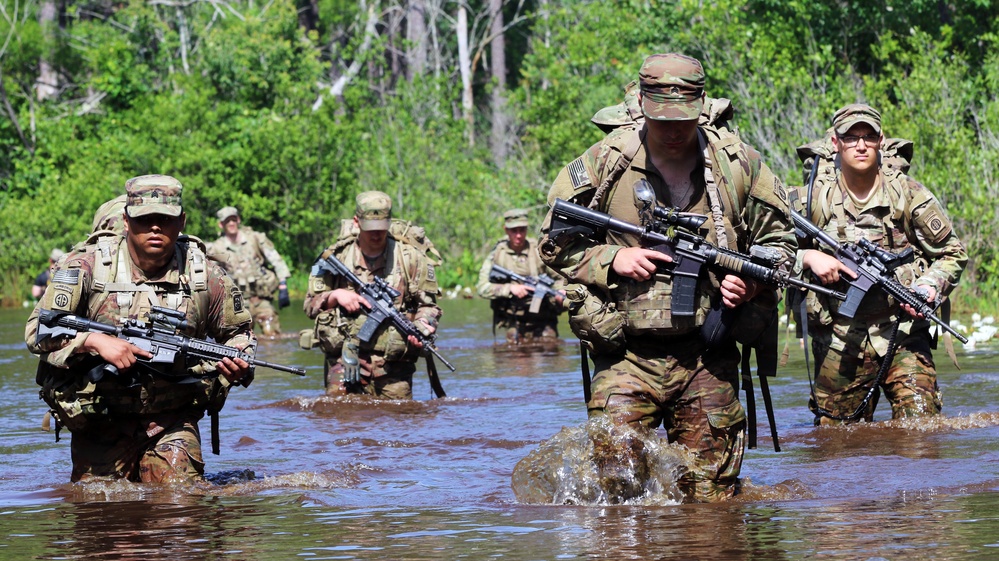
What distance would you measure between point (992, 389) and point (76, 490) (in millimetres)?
7189

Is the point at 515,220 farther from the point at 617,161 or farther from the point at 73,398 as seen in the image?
the point at 617,161

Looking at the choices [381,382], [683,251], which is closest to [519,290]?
[381,382]

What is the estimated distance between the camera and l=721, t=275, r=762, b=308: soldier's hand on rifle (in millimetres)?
6133

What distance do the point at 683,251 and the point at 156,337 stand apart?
2.63m

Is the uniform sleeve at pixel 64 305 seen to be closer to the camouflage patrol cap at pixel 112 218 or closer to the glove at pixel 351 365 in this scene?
the camouflage patrol cap at pixel 112 218

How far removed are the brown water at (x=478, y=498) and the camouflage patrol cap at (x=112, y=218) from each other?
53.8 inches

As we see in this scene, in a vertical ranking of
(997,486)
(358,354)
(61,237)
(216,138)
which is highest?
(216,138)

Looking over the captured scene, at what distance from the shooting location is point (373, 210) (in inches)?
435

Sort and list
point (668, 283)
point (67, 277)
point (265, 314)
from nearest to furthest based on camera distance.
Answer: point (668, 283) < point (67, 277) < point (265, 314)

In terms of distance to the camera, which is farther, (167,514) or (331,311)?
(331,311)

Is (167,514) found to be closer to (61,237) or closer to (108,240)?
(108,240)

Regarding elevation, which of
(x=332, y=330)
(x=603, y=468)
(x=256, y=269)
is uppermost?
(x=256, y=269)

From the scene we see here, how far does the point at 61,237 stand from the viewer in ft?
102

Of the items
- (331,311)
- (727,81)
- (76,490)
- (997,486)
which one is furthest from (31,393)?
(727,81)
